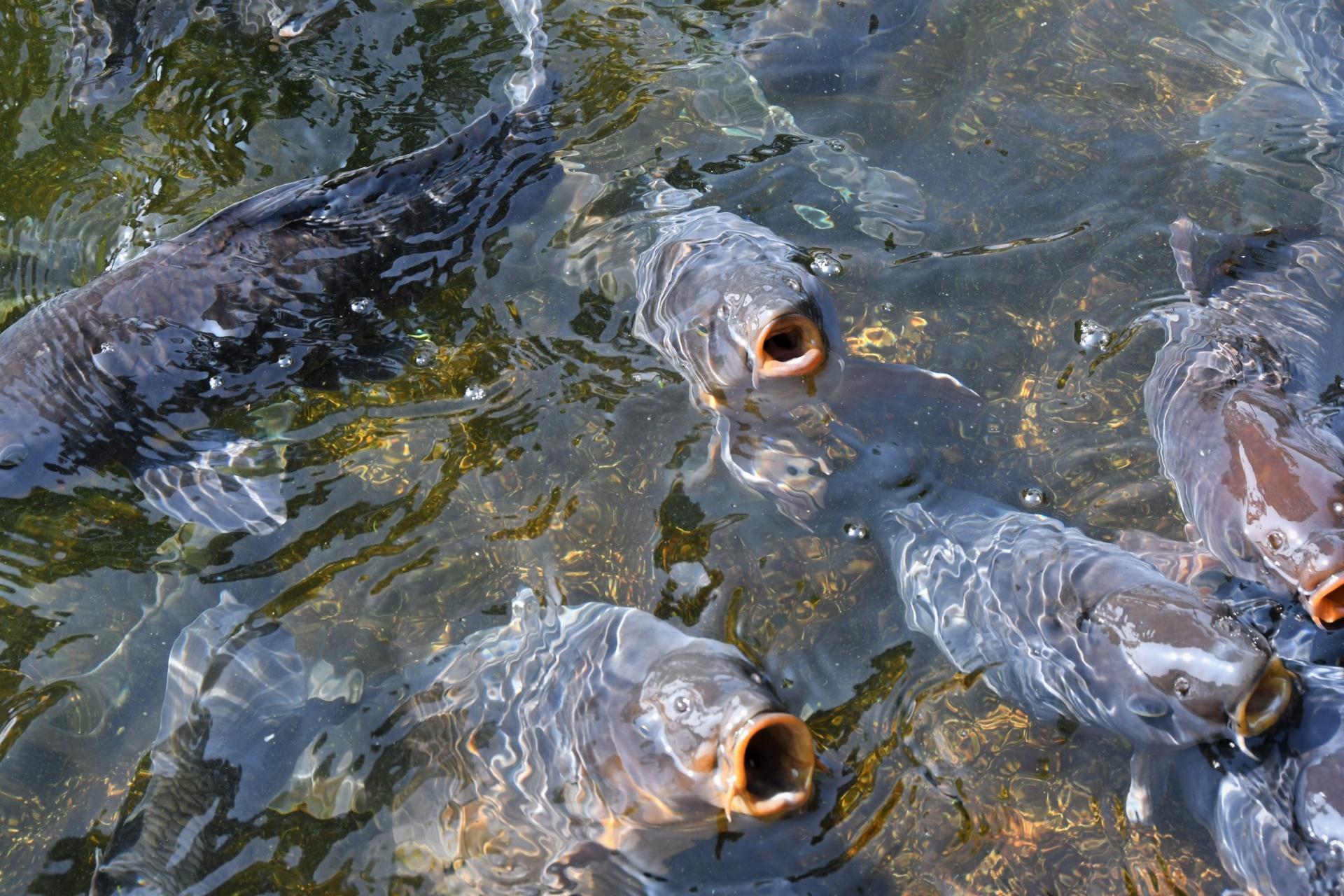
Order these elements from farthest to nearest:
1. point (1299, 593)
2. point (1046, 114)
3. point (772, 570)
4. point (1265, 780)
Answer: point (1046, 114) < point (772, 570) < point (1299, 593) < point (1265, 780)

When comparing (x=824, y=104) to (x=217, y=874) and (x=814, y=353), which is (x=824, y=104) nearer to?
(x=814, y=353)

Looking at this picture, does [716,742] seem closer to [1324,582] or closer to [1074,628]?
[1074,628]

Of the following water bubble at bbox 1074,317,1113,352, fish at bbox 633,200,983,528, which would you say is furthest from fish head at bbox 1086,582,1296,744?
water bubble at bbox 1074,317,1113,352

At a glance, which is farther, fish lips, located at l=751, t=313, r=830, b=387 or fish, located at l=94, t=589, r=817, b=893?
fish lips, located at l=751, t=313, r=830, b=387

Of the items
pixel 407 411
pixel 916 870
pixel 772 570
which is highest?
pixel 407 411

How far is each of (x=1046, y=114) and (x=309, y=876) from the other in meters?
5.13

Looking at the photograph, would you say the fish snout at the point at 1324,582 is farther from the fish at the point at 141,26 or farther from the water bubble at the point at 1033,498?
the fish at the point at 141,26

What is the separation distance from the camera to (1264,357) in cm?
473

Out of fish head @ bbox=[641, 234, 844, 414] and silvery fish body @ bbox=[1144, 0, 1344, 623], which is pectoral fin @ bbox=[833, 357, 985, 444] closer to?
fish head @ bbox=[641, 234, 844, 414]

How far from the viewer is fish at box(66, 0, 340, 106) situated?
20.4 feet

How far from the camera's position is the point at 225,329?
193 inches

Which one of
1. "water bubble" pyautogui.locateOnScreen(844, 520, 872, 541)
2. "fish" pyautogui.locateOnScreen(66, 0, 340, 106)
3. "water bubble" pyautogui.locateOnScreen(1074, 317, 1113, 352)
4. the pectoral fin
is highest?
"fish" pyautogui.locateOnScreen(66, 0, 340, 106)

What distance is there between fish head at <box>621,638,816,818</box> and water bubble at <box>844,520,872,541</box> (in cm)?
100

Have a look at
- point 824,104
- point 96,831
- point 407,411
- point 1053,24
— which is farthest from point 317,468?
point 1053,24
